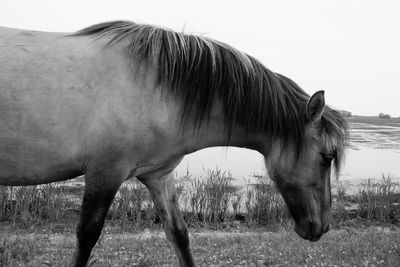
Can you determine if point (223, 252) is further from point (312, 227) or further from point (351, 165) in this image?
point (351, 165)

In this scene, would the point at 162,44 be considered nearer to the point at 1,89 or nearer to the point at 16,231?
the point at 1,89

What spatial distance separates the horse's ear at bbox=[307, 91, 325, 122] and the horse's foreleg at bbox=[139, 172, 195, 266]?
3.97ft

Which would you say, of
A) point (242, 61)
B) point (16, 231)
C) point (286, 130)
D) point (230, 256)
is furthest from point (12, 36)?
point (16, 231)

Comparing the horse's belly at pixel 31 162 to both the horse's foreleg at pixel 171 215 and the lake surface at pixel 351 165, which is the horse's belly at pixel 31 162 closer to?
the horse's foreleg at pixel 171 215

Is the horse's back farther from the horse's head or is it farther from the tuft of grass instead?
the tuft of grass

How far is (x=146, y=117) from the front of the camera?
252 centimetres

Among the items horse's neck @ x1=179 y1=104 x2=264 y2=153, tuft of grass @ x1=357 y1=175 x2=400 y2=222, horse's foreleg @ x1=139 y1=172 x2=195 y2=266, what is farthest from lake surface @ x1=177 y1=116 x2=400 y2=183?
horse's neck @ x1=179 y1=104 x2=264 y2=153

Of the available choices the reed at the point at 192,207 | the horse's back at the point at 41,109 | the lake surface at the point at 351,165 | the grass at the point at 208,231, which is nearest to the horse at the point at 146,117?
the horse's back at the point at 41,109

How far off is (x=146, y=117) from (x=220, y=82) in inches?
25.2

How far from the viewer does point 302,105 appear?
2.89 m

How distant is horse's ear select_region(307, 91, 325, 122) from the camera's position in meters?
2.58

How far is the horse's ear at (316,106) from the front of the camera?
102 inches

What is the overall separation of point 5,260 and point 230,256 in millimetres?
2424

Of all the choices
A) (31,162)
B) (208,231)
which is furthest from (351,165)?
(31,162)
